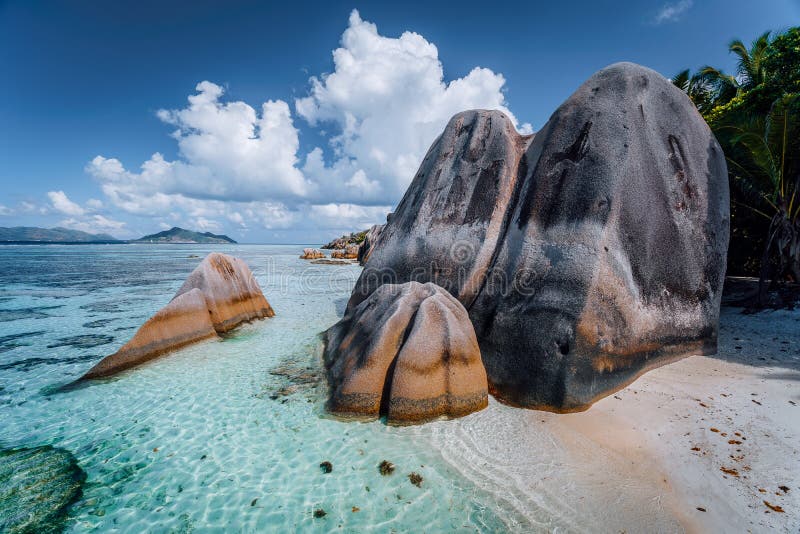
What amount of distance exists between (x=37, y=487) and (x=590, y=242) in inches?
303

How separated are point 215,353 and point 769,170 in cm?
1507

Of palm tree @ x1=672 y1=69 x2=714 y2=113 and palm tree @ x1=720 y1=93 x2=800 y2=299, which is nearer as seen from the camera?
palm tree @ x1=720 y1=93 x2=800 y2=299

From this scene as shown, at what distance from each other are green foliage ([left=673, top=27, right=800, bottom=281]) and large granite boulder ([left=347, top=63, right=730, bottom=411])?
361 cm

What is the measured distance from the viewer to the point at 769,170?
9125 millimetres

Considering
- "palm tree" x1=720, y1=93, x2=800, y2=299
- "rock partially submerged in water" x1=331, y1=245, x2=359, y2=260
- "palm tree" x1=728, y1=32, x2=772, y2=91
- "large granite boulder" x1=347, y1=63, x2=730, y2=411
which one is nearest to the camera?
"large granite boulder" x1=347, y1=63, x2=730, y2=411

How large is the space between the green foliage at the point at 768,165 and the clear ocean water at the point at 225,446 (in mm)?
10996

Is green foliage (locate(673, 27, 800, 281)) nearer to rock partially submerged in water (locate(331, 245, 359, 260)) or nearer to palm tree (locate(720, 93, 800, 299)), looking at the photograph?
palm tree (locate(720, 93, 800, 299))

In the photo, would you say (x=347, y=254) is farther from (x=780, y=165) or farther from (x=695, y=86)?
(x=780, y=165)

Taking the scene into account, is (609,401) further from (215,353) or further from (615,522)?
A: (215,353)

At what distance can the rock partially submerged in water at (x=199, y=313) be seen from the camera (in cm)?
693

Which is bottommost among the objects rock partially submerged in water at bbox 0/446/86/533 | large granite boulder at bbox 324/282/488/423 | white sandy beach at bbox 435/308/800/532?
rock partially submerged in water at bbox 0/446/86/533

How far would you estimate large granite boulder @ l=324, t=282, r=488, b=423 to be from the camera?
15.5ft

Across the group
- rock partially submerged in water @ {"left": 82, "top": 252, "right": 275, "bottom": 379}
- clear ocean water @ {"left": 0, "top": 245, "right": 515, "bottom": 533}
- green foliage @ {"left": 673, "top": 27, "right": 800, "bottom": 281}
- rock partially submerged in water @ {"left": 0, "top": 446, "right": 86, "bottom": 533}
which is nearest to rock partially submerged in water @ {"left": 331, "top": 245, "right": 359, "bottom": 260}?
rock partially submerged in water @ {"left": 82, "top": 252, "right": 275, "bottom": 379}

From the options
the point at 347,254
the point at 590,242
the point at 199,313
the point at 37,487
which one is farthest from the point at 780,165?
the point at 347,254
